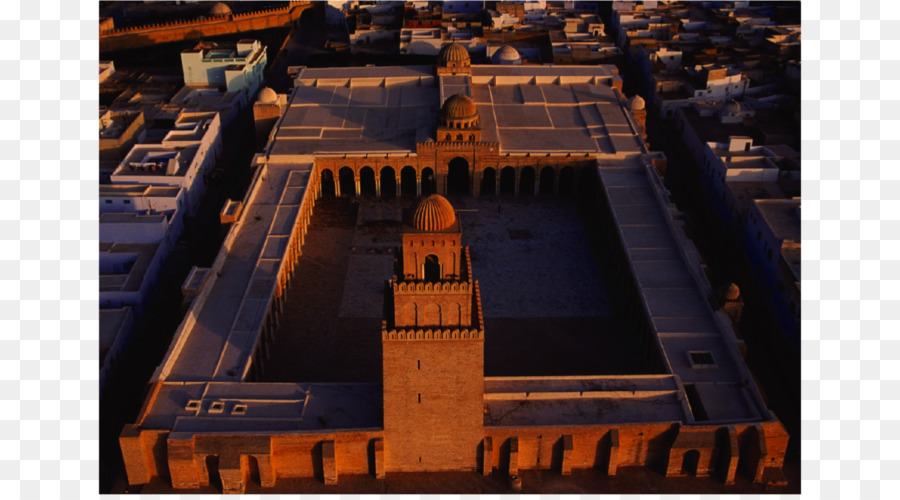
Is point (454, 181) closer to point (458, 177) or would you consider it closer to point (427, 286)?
point (458, 177)

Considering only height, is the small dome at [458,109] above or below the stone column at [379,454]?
above

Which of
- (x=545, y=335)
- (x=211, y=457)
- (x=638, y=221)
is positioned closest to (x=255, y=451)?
(x=211, y=457)

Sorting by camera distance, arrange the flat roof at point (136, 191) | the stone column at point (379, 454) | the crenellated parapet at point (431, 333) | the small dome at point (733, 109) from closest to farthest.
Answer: the crenellated parapet at point (431, 333), the stone column at point (379, 454), the flat roof at point (136, 191), the small dome at point (733, 109)

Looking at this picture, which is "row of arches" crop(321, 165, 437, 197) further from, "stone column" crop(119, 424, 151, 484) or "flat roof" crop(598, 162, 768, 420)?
"stone column" crop(119, 424, 151, 484)

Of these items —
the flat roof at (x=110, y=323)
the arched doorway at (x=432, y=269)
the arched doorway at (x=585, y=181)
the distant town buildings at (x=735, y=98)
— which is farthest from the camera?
the arched doorway at (x=585, y=181)

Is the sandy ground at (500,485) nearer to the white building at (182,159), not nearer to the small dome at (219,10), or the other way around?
the white building at (182,159)

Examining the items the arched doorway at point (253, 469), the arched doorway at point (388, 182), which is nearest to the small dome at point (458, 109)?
the arched doorway at point (388, 182)
